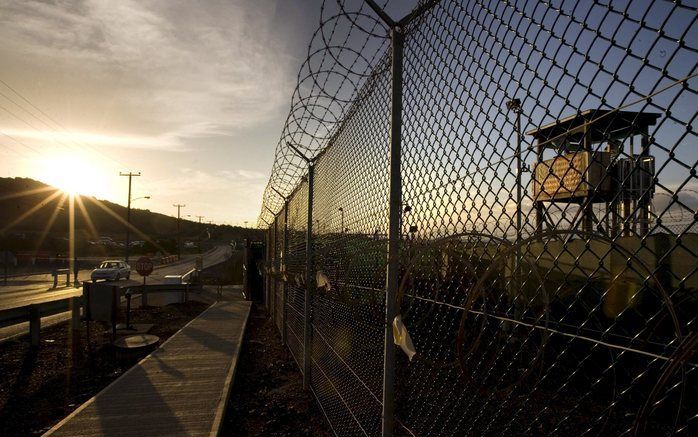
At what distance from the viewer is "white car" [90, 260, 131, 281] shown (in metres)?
34.0

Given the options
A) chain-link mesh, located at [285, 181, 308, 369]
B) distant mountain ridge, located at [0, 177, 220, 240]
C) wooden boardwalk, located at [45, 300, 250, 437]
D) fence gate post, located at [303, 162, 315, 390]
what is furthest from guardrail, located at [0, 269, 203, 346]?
distant mountain ridge, located at [0, 177, 220, 240]

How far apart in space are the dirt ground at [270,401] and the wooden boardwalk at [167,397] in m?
0.29

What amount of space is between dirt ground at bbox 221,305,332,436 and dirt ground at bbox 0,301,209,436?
2153mm

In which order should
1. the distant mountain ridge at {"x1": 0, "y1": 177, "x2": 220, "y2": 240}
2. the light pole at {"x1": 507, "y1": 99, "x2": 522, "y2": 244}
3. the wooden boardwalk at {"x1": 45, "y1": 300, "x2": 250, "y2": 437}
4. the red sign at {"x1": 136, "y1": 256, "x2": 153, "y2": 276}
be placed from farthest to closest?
the distant mountain ridge at {"x1": 0, "y1": 177, "x2": 220, "y2": 240} → the red sign at {"x1": 136, "y1": 256, "x2": 153, "y2": 276} → the wooden boardwalk at {"x1": 45, "y1": 300, "x2": 250, "y2": 437} → the light pole at {"x1": 507, "y1": 99, "x2": 522, "y2": 244}

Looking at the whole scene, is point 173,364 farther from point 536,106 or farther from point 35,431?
point 536,106

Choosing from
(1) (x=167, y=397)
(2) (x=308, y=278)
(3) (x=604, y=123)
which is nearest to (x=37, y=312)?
(1) (x=167, y=397)

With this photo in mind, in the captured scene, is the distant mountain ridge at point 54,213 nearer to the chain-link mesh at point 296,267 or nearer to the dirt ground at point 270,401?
the dirt ground at point 270,401

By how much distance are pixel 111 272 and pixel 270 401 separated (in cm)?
3244

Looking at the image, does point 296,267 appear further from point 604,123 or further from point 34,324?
point 34,324

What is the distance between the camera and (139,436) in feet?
15.7

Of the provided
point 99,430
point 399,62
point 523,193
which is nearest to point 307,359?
point 99,430

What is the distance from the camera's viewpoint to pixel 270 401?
6.56 meters

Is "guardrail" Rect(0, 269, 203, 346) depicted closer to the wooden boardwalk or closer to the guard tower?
the wooden boardwalk

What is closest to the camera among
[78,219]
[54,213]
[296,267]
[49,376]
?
[296,267]
